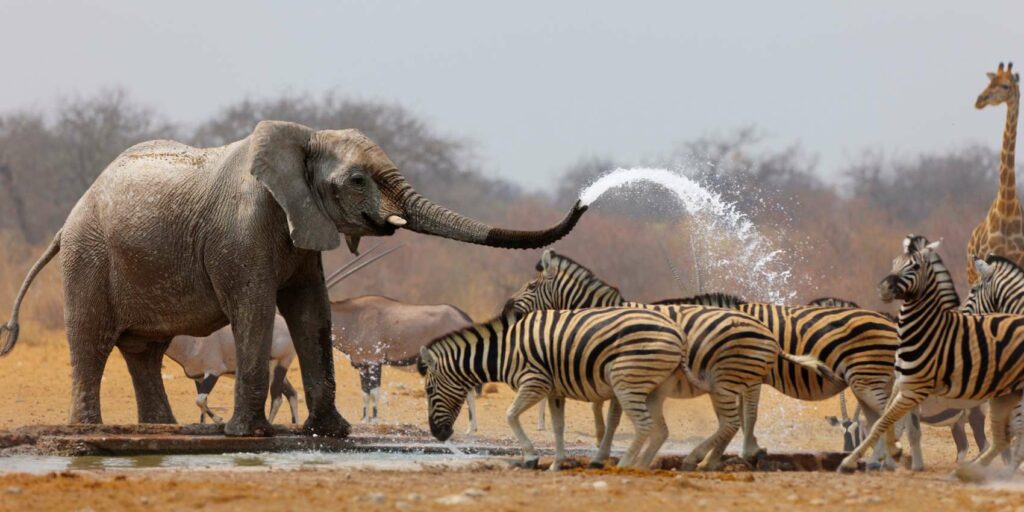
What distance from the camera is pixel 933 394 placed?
32.5 feet

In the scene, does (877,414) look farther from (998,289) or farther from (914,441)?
(998,289)

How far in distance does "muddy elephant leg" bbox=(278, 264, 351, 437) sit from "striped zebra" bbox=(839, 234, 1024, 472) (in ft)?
12.4

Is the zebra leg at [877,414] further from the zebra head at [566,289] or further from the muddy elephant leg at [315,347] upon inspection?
the muddy elephant leg at [315,347]

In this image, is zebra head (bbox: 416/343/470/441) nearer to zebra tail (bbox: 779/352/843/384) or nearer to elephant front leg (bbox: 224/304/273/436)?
elephant front leg (bbox: 224/304/273/436)

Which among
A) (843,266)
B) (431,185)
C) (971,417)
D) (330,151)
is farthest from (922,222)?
(330,151)

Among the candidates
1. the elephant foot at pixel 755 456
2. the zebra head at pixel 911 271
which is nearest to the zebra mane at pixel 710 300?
the elephant foot at pixel 755 456

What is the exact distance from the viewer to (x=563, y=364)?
9.89 m

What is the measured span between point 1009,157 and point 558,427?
877 centimetres

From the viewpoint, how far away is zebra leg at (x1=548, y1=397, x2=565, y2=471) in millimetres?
9867

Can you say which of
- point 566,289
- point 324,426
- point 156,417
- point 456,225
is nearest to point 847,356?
point 566,289

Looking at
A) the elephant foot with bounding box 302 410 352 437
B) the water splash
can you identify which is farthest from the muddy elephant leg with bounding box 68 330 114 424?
the water splash

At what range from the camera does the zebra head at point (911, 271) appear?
31.2 ft

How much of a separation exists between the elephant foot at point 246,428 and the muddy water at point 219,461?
36 cm

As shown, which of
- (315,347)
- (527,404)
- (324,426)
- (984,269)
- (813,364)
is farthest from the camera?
(984,269)
